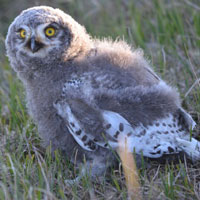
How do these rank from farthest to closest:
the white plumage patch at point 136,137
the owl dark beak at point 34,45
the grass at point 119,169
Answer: the owl dark beak at point 34,45, the white plumage patch at point 136,137, the grass at point 119,169

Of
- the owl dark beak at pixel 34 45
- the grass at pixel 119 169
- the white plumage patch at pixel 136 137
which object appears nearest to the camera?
the grass at pixel 119 169

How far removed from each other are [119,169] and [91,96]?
0.66 m

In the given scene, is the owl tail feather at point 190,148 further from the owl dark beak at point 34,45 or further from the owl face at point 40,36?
the owl dark beak at point 34,45

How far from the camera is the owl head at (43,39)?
354 centimetres

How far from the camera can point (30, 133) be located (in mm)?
4074

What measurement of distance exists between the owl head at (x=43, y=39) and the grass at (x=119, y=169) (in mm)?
812

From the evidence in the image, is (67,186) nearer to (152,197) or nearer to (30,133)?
(152,197)

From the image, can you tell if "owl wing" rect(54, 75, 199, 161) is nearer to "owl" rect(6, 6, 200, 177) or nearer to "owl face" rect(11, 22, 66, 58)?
"owl" rect(6, 6, 200, 177)

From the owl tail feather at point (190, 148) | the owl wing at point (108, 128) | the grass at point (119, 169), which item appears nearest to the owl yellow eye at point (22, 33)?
the owl wing at point (108, 128)

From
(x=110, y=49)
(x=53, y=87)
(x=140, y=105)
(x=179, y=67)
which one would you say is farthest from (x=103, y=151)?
(x=179, y=67)

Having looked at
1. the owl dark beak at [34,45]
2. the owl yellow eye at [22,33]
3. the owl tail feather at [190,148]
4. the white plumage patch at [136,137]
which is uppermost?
the owl yellow eye at [22,33]

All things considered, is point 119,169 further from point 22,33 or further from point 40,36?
point 22,33

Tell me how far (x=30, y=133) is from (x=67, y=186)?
107cm

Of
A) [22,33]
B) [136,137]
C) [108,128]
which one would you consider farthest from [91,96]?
[22,33]
